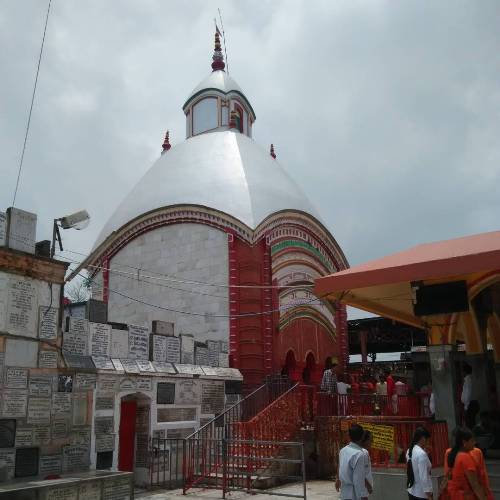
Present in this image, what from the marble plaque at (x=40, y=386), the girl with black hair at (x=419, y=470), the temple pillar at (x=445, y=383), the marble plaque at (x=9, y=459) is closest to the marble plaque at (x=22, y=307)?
the marble plaque at (x=40, y=386)

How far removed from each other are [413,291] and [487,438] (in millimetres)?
2796

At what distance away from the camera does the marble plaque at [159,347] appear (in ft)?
41.4

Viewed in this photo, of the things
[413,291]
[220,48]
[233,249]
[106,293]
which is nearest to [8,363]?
[413,291]

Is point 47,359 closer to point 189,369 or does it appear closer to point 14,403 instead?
point 14,403

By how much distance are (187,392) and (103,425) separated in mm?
2848

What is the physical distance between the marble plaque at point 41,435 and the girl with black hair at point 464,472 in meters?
6.35

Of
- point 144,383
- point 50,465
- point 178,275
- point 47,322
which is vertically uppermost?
point 178,275

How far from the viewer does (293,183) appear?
22953 mm

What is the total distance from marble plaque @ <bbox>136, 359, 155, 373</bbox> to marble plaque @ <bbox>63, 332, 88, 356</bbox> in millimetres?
1464

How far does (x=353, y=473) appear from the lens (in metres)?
5.90

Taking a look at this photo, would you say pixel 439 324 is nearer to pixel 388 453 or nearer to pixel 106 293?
pixel 388 453

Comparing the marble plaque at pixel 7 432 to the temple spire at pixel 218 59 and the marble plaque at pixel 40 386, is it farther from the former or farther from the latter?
the temple spire at pixel 218 59

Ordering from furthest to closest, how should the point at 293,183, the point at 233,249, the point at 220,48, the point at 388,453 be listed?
the point at 220,48, the point at 293,183, the point at 233,249, the point at 388,453

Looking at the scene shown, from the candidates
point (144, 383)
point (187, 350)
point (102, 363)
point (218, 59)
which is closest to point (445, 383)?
point (144, 383)
